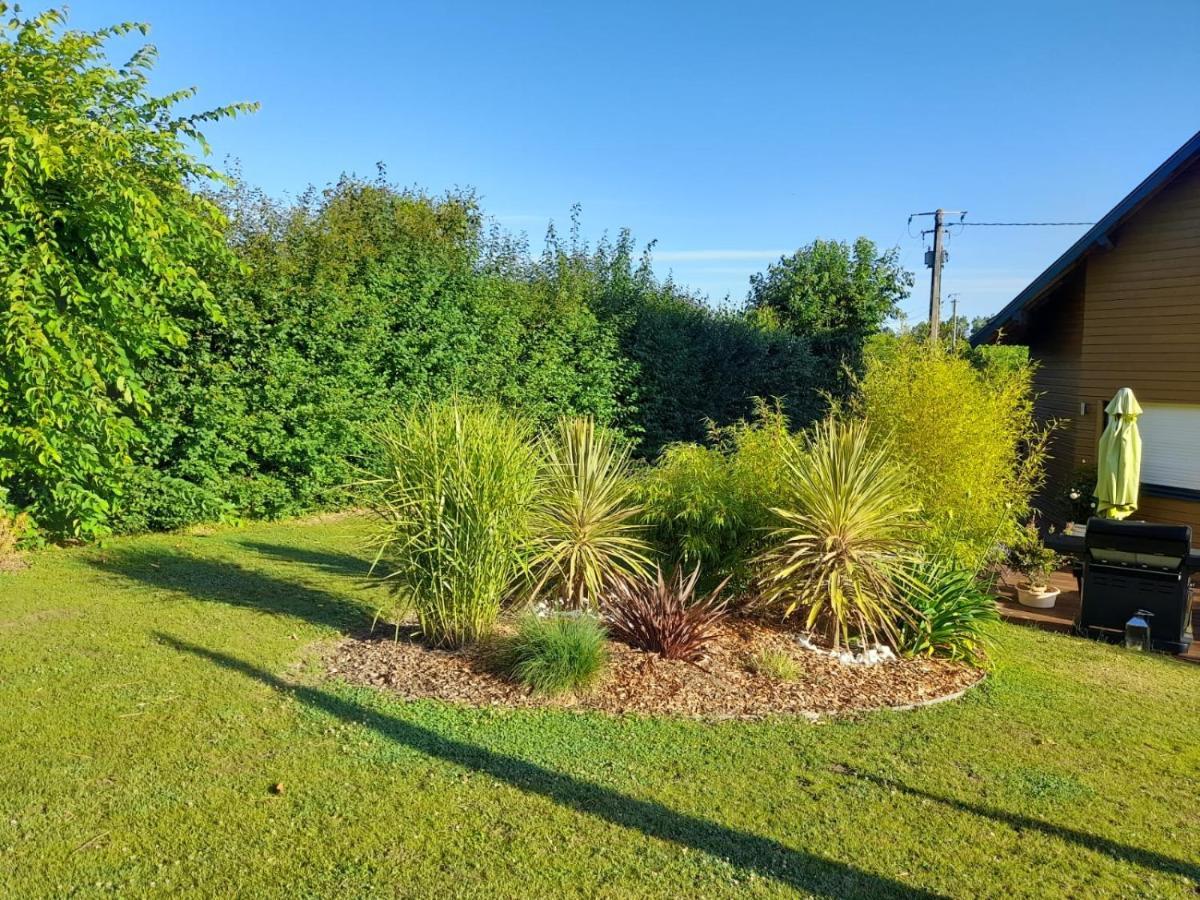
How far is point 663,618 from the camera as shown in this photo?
6.14 meters

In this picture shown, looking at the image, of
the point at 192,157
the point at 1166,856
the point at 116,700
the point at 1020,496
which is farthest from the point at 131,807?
the point at 1020,496

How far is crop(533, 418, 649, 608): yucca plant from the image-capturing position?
6.75 m

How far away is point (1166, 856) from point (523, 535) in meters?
4.14

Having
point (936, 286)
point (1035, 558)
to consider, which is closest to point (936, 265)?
point (936, 286)

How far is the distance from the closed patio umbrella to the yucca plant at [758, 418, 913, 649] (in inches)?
135

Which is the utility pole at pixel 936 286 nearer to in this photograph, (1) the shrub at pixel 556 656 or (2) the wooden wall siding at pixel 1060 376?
(2) the wooden wall siding at pixel 1060 376

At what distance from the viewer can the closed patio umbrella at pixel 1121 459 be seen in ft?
29.0

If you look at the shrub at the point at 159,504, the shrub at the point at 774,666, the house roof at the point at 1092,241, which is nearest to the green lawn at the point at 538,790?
the shrub at the point at 774,666

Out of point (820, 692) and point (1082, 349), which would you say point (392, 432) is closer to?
point (820, 692)

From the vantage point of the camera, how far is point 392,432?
21.6 feet

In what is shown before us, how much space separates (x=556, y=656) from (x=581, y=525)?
1.55 meters

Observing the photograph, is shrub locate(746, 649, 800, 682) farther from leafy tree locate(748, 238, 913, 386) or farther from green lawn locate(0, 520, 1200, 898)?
leafy tree locate(748, 238, 913, 386)

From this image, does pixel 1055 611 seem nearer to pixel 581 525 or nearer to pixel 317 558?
pixel 581 525

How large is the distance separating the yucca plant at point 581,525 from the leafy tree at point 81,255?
4228 mm
